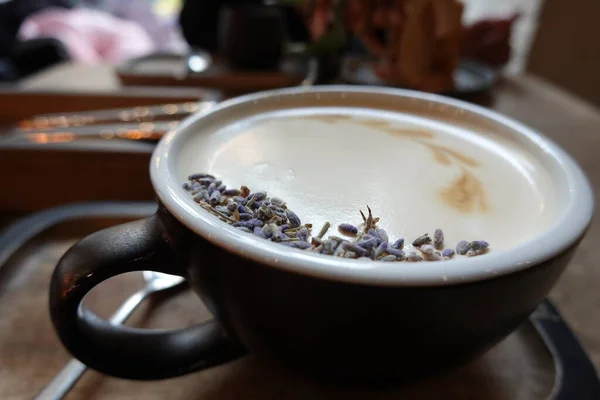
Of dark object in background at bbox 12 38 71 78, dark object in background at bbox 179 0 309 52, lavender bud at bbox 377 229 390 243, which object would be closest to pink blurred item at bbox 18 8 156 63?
dark object in background at bbox 12 38 71 78

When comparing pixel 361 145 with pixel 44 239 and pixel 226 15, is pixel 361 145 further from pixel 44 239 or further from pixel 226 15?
pixel 226 15

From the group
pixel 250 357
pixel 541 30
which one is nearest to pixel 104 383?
pixel 250 357

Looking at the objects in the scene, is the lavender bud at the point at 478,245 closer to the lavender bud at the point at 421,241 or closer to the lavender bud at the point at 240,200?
the lavender bud at the point at 421,241

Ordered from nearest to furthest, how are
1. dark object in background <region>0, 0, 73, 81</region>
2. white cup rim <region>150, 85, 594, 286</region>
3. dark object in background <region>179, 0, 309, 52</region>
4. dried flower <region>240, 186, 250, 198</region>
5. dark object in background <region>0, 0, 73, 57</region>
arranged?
white cup rim <region>150, 85, 594, 286</region> < dried flower <region>240, 186, 250, 198</region> < dark object in background <region>179, 0, 309, 52</region> < dark object in background <region>0, 0, 73, 81</region> < dark object in background <region>0, 0, 73, 57</region>

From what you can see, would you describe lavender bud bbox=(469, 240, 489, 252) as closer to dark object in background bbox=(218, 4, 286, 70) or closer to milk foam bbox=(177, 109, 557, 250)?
milk foam bbox=(177, 109, 557, 250)

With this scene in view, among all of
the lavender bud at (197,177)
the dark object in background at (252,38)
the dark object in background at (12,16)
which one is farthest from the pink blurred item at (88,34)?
the lavender bud at (197,177)

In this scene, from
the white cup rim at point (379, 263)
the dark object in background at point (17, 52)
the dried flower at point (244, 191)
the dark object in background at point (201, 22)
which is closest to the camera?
the white cup rim at point (379, 263)
